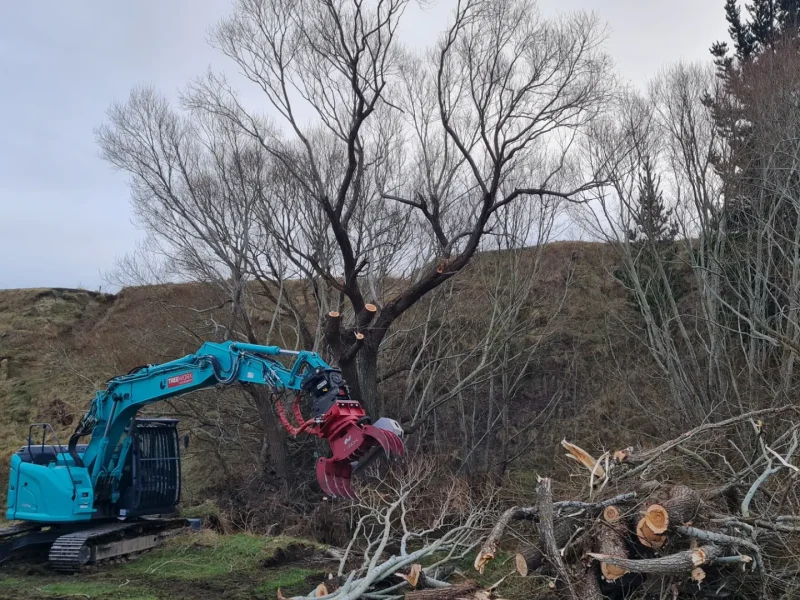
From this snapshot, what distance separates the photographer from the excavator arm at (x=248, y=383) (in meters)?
7.07

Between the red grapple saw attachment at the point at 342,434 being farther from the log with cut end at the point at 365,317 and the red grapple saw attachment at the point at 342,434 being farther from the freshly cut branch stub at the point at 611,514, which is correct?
the log with cut end at the point at 365,317

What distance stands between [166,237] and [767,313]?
1263 cm

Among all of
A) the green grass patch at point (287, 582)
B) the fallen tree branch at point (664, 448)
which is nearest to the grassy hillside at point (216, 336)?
the green grass patch at point (287, 582)

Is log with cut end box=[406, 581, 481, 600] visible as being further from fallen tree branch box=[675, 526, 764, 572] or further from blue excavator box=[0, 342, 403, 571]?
blue excavator box=[0, 342, 403, 571]

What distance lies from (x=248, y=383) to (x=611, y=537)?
174 inches

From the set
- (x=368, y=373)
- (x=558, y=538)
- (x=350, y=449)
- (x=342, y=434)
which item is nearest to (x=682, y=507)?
(x=558, y=538)

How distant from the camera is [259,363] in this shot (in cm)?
865

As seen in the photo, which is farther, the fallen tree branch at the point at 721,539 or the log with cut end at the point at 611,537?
the log with cut end at the point at 611,537

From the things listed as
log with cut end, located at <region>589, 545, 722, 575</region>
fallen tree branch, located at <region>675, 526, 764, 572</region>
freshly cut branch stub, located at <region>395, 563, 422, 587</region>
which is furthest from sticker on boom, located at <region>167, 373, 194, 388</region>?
fallen tree branch, located at <region>675, 526, 764, 572</region>

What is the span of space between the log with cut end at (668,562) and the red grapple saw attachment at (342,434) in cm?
207

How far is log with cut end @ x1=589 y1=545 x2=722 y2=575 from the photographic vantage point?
19.3 ft

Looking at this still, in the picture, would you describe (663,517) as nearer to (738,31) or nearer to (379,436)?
(379,436)

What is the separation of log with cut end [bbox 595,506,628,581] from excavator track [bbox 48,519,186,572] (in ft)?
20.4

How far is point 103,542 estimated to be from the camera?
9.63 metres
